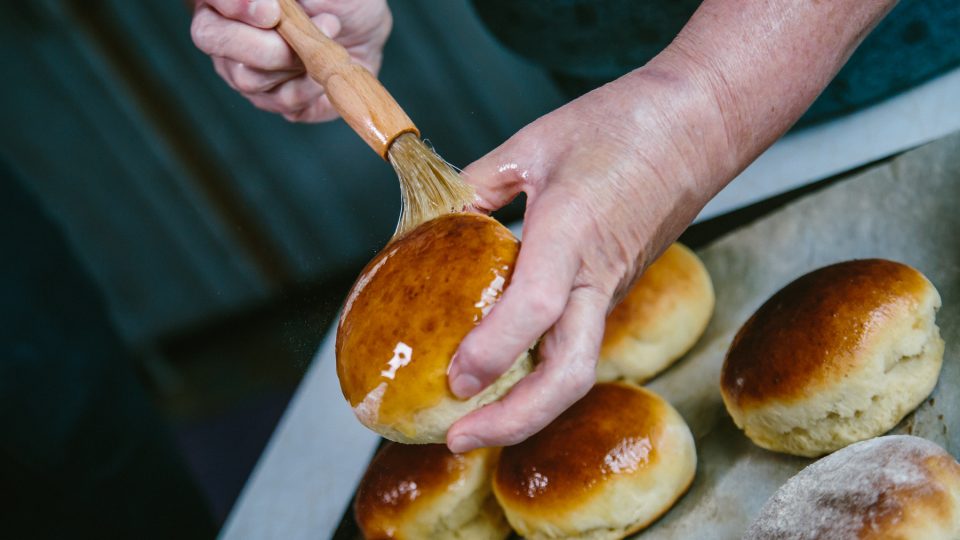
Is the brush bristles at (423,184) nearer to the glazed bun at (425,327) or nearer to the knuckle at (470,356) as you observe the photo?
the glazed bun at (425,327)

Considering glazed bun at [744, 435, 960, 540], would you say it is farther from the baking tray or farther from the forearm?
the forearm

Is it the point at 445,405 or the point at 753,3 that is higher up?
the point at 753,3

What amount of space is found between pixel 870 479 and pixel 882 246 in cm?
74

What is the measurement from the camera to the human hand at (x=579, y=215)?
1069 mm

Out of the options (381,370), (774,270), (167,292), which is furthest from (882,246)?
(167,292)

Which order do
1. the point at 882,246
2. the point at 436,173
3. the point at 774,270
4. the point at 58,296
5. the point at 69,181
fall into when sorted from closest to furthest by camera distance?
the point at 436,173
the point at 882,246
the point at 774,270
the point at 58,296
the point at 69,181

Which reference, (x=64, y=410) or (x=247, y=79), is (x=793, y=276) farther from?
(x=64, y=410)

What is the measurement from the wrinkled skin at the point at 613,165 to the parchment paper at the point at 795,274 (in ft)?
1.35

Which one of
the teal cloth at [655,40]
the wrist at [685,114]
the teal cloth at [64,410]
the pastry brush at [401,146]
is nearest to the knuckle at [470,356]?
the pastry brush at [401,146]

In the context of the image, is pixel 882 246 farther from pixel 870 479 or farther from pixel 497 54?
pixel 497 54

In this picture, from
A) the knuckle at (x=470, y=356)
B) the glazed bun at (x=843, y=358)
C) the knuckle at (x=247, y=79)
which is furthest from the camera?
the knuckle at (x=247, y=79)

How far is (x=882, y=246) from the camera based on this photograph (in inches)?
68.3

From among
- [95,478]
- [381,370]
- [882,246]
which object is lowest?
[882,246]

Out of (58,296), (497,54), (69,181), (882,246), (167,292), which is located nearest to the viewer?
(882,246)
